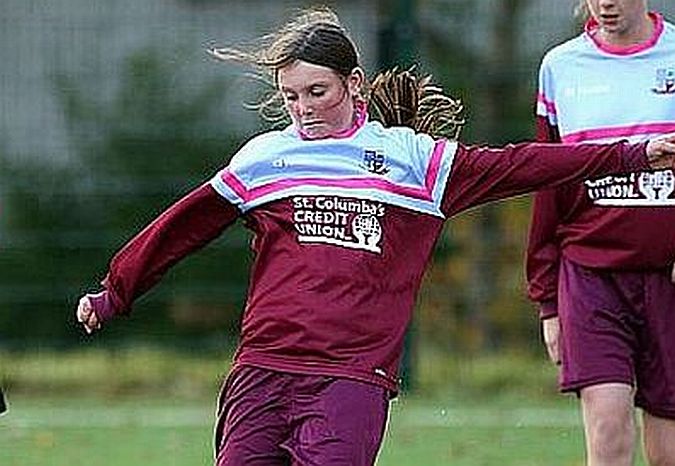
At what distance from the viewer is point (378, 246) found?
236 inches

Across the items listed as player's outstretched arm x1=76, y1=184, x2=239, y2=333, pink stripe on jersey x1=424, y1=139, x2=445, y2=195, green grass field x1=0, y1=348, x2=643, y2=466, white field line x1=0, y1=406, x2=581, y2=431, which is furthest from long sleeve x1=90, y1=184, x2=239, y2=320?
white field line x1=0, y1=406, x2=581, y2=431

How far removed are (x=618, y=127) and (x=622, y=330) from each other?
60cm

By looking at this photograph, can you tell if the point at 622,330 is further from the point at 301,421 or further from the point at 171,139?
the point at 171,139

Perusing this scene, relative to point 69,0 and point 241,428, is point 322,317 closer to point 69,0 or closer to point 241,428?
point 241,428

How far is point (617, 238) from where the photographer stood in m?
7.09

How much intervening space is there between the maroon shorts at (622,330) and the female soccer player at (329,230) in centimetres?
107

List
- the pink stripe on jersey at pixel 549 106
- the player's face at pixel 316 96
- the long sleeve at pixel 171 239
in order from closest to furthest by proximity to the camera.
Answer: the player's face at pixel 316 96 → the long sleeve at pixel 171 239 → the pink stripe on jersey at pixel 549 106

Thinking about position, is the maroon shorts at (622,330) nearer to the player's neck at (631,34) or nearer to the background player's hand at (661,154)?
the player's neck at (631,34)

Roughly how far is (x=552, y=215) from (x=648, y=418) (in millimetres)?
682

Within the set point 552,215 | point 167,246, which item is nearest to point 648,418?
point 552,215

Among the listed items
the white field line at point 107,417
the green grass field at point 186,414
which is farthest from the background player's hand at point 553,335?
the white field line at point 107,417

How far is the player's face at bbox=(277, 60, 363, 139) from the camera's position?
236 inches

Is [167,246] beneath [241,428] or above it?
above

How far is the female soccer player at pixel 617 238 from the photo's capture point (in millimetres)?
7008
